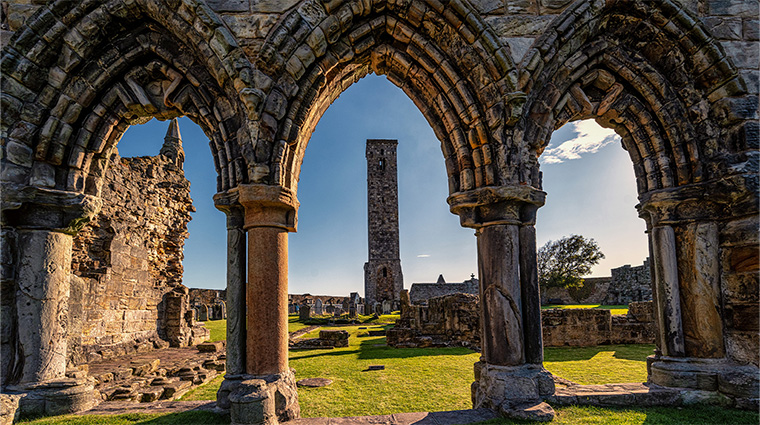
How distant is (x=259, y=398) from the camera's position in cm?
375

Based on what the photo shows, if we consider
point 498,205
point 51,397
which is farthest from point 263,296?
point 498,205

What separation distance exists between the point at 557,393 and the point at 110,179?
998 cm

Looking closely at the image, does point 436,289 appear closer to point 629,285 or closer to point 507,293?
point 629,285

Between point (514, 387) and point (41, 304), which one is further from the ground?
point (41, 304)

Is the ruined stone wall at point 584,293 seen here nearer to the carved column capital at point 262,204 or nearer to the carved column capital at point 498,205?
the carved column capital at point 498,205

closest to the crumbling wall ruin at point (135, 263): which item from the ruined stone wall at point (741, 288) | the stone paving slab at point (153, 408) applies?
the stone paving slab at point (153, 408)

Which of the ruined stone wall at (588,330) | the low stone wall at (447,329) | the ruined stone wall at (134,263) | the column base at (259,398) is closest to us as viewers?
the column base at (259,398)

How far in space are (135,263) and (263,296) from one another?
8043mm

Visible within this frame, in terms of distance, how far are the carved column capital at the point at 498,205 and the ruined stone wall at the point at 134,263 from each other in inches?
241

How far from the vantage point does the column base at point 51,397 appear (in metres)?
4.12

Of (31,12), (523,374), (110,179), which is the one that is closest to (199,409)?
(523,374)

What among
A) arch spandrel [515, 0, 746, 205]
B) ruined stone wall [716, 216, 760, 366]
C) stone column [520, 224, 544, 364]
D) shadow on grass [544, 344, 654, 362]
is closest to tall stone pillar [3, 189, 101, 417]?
stone column [520, 224, 544, 364]

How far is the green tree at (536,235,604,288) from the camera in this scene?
3544 cm

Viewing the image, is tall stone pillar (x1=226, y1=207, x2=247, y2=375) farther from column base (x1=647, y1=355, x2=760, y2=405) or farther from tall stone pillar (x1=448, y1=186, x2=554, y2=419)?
column base (x1=647, y1=355, x2=760, y2=405)
